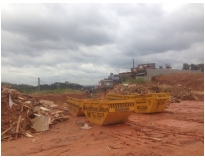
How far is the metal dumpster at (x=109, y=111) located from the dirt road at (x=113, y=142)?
26cm

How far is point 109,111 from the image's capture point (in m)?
8.20

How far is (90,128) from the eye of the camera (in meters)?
8.70

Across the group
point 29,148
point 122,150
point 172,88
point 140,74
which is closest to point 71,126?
point 29,148

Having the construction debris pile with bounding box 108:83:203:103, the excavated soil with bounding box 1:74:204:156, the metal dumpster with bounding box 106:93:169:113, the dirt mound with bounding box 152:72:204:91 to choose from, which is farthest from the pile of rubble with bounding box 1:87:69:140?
the dirt mound with bounding box 152:72:204:91

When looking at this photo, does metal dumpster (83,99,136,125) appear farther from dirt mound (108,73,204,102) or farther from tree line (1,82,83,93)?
tree line (1,82,83,93)

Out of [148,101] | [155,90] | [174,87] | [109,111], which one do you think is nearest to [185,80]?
[174,87]

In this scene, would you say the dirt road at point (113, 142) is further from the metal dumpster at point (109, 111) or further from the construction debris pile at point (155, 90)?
the construction debris pile at point (155, 90)

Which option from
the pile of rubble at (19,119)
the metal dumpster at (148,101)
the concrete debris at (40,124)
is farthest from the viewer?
the metal dumpster at (148,101)

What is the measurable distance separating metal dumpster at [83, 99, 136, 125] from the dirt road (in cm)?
26

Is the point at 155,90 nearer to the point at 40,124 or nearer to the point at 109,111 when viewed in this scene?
the point at 109,111

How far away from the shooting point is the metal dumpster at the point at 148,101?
12.4 metres

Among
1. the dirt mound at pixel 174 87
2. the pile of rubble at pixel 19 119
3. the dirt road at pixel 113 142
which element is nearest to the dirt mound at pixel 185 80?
the dirt mound at pixel 174 87

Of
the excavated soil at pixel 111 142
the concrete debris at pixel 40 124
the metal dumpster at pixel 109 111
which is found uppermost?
→ the metal dumpster at pixel 109 111

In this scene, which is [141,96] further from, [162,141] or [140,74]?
[140,74]
